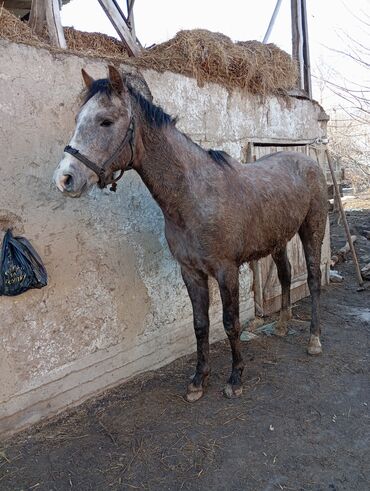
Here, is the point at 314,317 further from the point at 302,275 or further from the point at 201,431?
the point at 201,431

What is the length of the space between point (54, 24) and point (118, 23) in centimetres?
59

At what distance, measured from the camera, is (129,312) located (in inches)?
134

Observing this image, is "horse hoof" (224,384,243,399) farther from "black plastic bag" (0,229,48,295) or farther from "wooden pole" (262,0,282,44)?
"wooden pole" (262,0,282,44)

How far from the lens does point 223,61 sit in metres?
4.00

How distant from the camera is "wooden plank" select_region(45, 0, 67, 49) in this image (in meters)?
2.98

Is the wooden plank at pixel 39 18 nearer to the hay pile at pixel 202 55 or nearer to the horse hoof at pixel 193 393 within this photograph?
the hay pile at pixel 202 55

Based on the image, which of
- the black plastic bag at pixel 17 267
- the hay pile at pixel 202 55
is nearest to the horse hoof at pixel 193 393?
the black plastic bag at pixel 17 267

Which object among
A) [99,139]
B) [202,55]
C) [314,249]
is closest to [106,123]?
[99,139]

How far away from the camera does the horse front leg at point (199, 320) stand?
3160 millimetres

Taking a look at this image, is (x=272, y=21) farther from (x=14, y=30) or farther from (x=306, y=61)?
(x=14, y=30)

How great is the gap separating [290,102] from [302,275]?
7.26 feet

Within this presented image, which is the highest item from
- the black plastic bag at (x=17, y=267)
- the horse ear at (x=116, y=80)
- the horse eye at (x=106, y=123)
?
the horse ear at (x=116, y=80)

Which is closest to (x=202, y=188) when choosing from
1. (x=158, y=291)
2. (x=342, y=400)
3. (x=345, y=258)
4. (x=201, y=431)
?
(x=158, y=291)

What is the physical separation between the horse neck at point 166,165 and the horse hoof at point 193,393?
1.34 m
